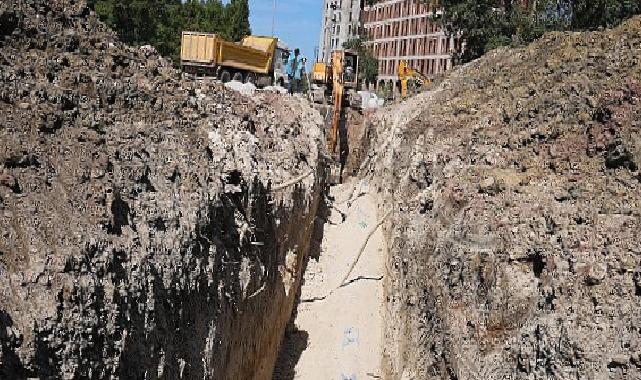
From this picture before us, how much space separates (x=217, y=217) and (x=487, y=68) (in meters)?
12.8

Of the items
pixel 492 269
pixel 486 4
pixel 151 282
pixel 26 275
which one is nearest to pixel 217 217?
pixel 151 282

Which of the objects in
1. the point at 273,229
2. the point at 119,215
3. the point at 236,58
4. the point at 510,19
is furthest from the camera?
the point at 236,58

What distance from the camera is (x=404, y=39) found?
217 ft

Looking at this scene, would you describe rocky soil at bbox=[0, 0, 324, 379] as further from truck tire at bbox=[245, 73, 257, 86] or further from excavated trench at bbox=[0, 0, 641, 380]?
truck tire at bbox=[245, 73, 257, 86]

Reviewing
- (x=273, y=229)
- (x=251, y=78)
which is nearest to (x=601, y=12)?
(x=273, y=229)

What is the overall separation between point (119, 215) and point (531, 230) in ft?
17.1

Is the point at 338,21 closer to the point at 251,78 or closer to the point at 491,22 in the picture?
the point at 251,78

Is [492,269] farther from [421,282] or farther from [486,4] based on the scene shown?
[486,4]

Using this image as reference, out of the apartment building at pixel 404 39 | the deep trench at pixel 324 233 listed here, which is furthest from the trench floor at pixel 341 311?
the apartment building at pixel 404 39

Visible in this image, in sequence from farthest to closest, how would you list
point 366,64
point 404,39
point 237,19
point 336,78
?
point 366,64, point 404,39, point 237,19, point 336,78

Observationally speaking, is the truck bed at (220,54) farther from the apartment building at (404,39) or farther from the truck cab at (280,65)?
the apartment building at (404,39)

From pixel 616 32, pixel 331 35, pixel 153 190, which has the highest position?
pixel 331 35

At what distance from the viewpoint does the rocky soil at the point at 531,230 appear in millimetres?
7023

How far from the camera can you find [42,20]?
7711mm
